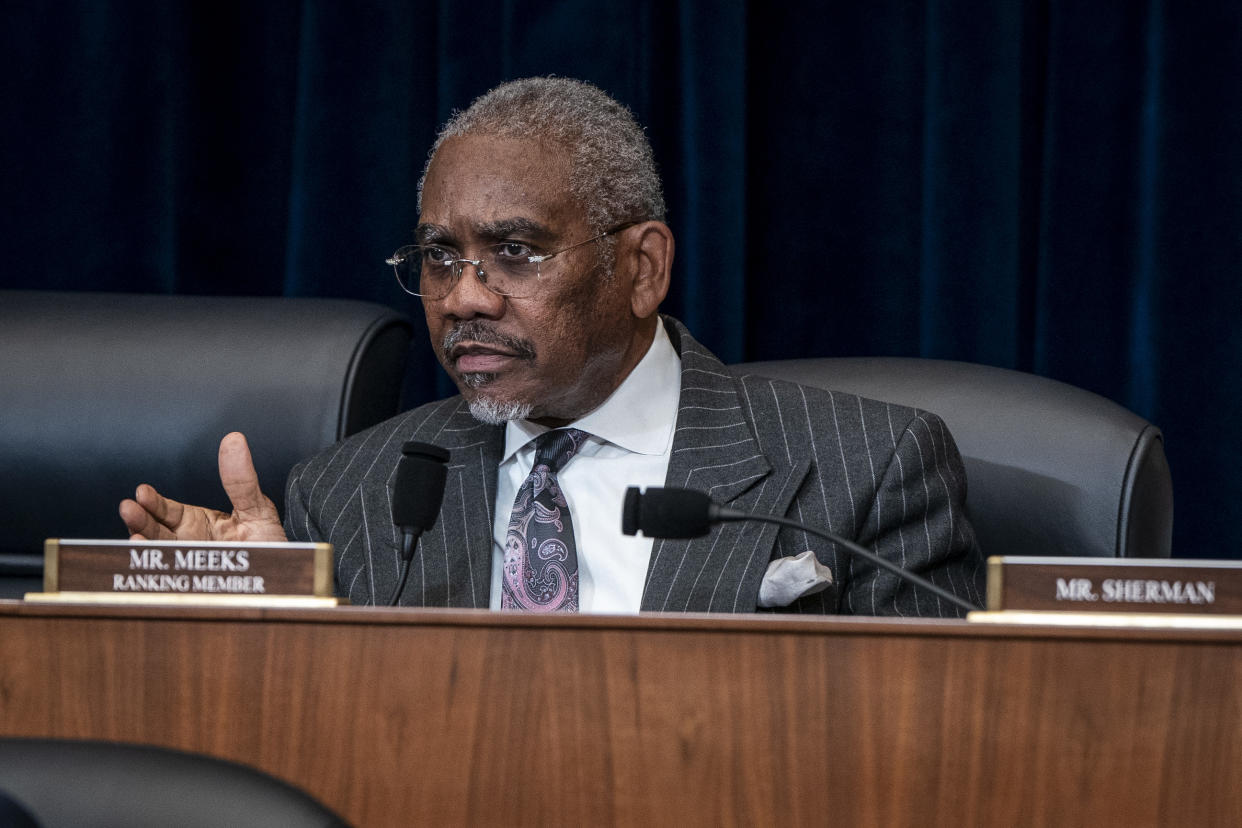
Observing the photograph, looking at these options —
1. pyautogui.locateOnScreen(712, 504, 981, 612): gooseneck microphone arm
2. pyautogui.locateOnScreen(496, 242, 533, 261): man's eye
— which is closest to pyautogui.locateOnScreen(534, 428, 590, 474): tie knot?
pyautogui.locateOnScreen(496, 242, 533, 261): man's eye

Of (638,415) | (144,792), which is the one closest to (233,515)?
(638,415)

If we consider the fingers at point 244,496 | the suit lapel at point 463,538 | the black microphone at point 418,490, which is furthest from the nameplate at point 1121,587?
the fingers at point 244,496

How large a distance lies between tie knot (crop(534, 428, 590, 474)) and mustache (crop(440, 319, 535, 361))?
11 cm

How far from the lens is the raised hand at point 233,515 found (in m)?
1.42

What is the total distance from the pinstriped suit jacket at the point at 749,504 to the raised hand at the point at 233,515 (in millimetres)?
148

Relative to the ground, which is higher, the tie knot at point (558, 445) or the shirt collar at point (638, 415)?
the shirt collar at point (638, 415)

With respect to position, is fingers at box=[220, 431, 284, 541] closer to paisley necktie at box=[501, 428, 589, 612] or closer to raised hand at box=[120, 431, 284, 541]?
raised hand at box=[120, 431, 284, 541]

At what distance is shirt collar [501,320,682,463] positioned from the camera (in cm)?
169

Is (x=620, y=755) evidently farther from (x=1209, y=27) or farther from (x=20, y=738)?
(x=1209, y=27)

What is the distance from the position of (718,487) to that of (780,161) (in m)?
Result: 0.79

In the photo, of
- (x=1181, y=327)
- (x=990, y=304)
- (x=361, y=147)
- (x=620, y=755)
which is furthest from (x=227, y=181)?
(x=620, y=755)

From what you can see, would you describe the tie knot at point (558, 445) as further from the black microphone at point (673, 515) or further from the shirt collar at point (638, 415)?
the black microphone at point (673, 515)

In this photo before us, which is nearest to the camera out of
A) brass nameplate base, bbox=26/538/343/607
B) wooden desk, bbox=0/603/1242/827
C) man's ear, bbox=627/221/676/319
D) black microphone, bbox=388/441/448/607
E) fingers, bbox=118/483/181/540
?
wooden desk, bbox=0/603/1242/827

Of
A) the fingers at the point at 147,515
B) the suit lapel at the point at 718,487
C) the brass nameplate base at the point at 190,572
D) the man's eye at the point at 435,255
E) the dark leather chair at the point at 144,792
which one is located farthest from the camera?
the man's eye at the point at 435,255
